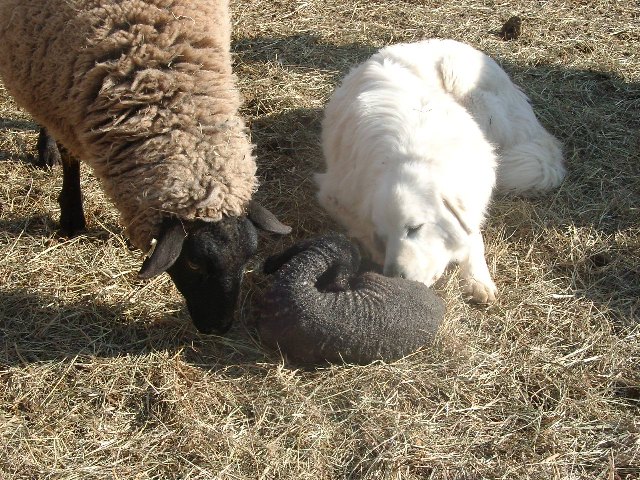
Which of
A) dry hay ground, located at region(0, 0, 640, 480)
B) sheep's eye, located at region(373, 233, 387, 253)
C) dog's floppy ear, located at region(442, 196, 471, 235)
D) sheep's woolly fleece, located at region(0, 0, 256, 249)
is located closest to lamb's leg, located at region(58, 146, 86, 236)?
dry hay ground, located at region(0, 0, 640, 480)

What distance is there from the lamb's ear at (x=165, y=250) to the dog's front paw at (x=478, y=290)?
5.66 feet

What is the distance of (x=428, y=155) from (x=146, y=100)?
1.63 m

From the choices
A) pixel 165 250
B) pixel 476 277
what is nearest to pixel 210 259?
pixel 165 250

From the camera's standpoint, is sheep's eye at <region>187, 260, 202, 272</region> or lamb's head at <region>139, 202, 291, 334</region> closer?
lamb's head at <region>139, 202, 291, 334</region>

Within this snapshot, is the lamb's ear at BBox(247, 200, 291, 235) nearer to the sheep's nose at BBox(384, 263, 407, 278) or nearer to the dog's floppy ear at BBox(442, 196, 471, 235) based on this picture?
the sheep's nose at BBox(384, 263, 407, 278)

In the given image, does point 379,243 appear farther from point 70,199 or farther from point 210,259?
point 70,199

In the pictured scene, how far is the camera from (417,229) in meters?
3.95

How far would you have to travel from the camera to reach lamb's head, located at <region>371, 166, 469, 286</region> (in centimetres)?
393

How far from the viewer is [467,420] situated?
135 inches

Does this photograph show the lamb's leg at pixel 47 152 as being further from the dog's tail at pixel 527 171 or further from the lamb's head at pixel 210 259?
the dog's tail at pixel 527 171

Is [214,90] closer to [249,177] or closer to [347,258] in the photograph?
[249,177]

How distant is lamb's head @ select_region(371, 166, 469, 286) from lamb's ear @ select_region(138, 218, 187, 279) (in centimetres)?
117

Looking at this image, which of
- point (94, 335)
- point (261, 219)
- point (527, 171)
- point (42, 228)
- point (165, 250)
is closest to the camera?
point (165, 250)

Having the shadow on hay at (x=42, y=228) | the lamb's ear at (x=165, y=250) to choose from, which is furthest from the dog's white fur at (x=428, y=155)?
the shadow on hay at (x=42, y=228)
